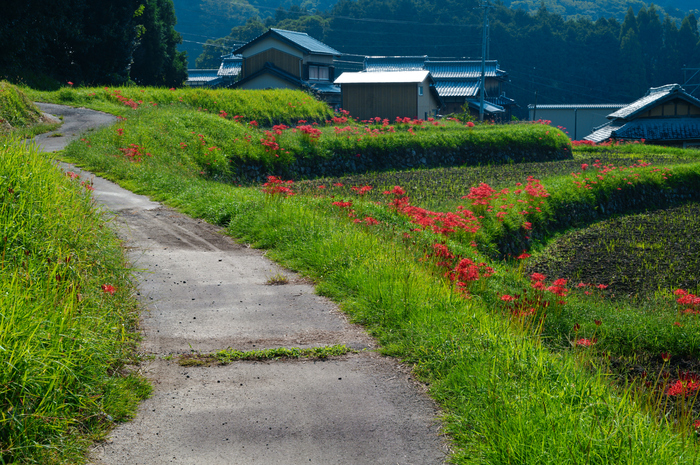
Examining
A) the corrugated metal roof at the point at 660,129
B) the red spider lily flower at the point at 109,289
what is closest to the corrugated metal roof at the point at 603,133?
the corrugated metal roof at the point at 660,129

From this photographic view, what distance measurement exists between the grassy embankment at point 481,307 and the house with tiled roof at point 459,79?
3307 centimetres

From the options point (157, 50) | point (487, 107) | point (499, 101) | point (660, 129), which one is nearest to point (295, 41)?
point (157, 50)

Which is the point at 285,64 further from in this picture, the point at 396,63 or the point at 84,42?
the point at 84,42

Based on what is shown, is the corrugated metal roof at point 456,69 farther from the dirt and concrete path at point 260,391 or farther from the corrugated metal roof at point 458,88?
the dirt and concrete path at point 260,391

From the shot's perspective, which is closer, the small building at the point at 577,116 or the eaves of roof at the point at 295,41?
the eaves of roof at the point at 295,41

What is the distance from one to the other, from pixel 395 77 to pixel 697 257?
26.7 metres

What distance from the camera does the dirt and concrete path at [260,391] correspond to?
3832 millimetres

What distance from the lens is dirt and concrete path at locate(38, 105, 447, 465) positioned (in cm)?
383

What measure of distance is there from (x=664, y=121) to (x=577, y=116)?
607 inches

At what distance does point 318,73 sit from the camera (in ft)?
150

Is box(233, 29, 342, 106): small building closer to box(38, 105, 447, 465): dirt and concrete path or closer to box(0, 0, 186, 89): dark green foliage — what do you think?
box(0, 0, 186, 89): dark green foliage

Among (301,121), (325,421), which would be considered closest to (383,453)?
(325,421)

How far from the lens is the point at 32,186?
6301mm

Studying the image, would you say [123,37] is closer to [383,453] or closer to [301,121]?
[301,121]
